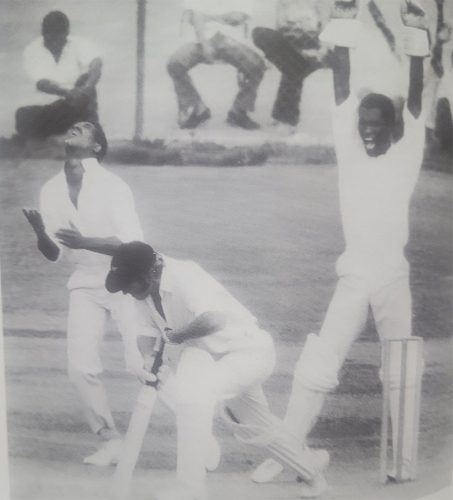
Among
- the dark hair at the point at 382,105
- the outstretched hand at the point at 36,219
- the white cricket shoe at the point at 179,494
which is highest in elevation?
the dark hair at the point at 382,105

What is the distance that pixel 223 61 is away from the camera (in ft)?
7.15

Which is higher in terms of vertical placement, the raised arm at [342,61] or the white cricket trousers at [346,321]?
the raised arm at [342,61]

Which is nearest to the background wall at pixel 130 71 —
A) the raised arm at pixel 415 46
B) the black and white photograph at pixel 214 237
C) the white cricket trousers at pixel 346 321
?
the black and white photograph at pixel 214 237

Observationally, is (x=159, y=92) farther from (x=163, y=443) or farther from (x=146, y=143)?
(x=163, y=443)

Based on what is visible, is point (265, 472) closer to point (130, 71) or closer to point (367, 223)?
point (367, 223)

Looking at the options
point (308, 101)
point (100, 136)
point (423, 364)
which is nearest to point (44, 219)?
point (100, 136)

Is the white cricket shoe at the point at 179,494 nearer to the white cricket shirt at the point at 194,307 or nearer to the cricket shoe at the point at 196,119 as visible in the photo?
the white cricket shirt at the point at 194,307

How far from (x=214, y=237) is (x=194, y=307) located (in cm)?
18

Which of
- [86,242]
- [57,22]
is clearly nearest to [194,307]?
[86,242]

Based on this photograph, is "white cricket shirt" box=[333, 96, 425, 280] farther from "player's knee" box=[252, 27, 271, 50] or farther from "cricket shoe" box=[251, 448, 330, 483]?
"cricket shoe" box=[251, 448, 330, 483]

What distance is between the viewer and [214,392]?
220 cm

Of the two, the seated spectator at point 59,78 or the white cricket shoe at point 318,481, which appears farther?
the white cricket shoe at point 318,481

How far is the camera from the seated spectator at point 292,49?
217 centimetres

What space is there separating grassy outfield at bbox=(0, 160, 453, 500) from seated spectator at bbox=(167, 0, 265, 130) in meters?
0.14
